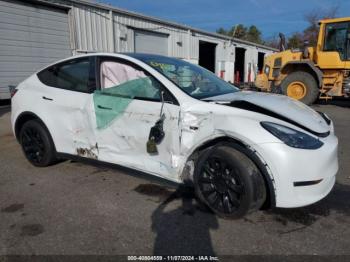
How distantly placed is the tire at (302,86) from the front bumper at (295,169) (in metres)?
8.33

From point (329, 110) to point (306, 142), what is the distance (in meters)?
8.60

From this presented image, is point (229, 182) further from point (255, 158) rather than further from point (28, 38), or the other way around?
point (28, 38)

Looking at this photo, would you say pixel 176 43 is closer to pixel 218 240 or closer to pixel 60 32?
pixel 60 32

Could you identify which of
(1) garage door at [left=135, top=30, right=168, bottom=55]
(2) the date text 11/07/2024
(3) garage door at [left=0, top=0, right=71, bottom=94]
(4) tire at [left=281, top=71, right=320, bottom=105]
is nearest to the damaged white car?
(2) the date text 11/07/2024

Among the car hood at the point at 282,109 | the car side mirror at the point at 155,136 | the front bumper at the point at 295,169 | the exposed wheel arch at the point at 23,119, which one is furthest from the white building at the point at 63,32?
the front bumper at the point at 295,169

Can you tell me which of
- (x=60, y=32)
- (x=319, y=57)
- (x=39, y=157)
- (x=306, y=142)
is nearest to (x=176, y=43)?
(x=60, y=32)

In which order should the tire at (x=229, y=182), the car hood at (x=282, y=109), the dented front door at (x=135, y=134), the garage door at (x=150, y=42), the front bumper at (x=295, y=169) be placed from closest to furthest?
the front bumper at (x=295, y=169)
the tire at (x=229, y=182)
the car hood at (x=282, y=109)
the dented front door at (x=135, y=134)
the garage door at (x=150, y=42)

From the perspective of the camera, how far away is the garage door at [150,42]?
15.7m

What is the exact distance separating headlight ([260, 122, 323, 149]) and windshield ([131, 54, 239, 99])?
0.83 meters

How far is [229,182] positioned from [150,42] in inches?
580

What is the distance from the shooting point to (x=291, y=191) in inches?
104

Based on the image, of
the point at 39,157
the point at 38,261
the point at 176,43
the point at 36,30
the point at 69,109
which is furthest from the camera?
the point at 176,43

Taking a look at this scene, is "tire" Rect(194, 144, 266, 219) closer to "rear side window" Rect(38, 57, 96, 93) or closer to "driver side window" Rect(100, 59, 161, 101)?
"driver side window" Rect(100, 59, 161, 101)

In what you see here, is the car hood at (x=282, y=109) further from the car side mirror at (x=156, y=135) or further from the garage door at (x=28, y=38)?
the garage door at (x=28, y=38)
